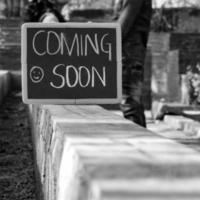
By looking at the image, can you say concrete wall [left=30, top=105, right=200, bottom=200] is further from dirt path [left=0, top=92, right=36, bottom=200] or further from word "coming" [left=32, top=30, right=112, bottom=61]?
dirt path [left=0, top=92, right=36, bottom=200]

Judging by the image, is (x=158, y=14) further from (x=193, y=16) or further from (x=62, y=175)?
(x=62, y=175)

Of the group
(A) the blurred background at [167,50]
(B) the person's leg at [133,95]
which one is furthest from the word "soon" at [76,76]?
(A) the blurred background at [167,50]

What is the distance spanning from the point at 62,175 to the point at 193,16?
1300 cm

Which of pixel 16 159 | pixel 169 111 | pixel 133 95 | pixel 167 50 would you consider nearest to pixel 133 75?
pixel 133 95

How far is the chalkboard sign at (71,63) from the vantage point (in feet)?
12.9

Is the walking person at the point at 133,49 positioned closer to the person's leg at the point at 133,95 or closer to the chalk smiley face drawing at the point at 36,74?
the person's leg at the point at 133,95

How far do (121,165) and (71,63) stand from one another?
2.33 meters

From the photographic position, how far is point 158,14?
14.7m

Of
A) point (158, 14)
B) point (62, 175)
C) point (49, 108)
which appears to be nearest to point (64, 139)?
point (62, 175)

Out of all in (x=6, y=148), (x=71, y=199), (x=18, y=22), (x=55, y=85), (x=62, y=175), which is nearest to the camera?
(x=71, y=199)

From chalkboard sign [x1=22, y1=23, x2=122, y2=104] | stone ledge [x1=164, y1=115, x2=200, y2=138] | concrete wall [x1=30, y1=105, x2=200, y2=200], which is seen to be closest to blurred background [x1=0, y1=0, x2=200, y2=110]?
stone ledge [x1=164, y1=115, x2=200, y2=138]

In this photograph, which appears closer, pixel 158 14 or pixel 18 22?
pixel 158 14

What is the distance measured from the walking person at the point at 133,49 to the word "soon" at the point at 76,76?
62.5 inches

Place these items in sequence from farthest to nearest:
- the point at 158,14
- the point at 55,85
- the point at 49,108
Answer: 1. the point at 158,14
2. the point at 55,85
3. the point at 49,108
